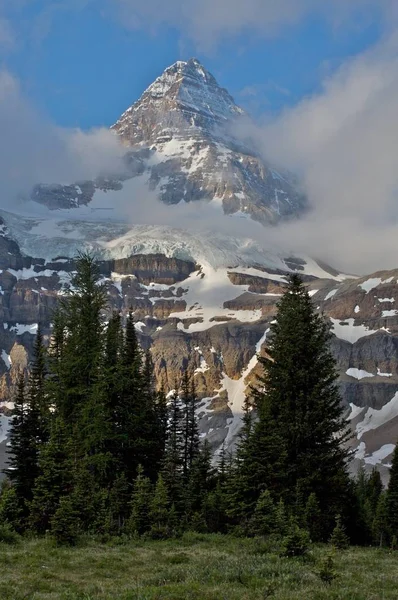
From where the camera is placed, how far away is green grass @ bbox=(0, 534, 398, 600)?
11.2m

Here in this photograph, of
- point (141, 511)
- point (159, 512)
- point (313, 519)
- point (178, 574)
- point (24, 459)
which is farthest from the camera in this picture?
point (24, 459)

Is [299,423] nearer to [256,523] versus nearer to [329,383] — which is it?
[329,383]

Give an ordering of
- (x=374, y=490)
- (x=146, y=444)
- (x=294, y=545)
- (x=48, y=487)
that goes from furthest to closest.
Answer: (x=374, y=490)
(x=146, y=444)
(x=48, y=487)
(x=294, y=545)

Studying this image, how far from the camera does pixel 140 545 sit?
20.8 meters

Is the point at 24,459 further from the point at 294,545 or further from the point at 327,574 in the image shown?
the point at 327,574

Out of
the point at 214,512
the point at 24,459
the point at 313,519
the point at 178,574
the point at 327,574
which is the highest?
the point at 24,459

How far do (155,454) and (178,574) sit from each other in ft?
108

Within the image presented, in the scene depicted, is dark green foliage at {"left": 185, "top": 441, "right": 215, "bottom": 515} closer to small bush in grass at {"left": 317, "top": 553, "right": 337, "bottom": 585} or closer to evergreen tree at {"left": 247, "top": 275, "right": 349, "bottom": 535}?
evergreen tree at {"left": 247, "top": 275, "right": 349, "bottom": 535}

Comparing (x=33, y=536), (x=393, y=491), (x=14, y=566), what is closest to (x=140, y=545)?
(x=33, y=536)

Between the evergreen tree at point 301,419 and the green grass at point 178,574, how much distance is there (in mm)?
8653

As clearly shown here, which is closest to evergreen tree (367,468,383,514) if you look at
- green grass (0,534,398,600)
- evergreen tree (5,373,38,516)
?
evergreen tree (5,373,38,516)

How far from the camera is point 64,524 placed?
777 inches

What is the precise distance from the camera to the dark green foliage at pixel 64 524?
19594 mm

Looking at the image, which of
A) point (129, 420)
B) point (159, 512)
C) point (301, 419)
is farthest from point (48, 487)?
point (129, 420)
